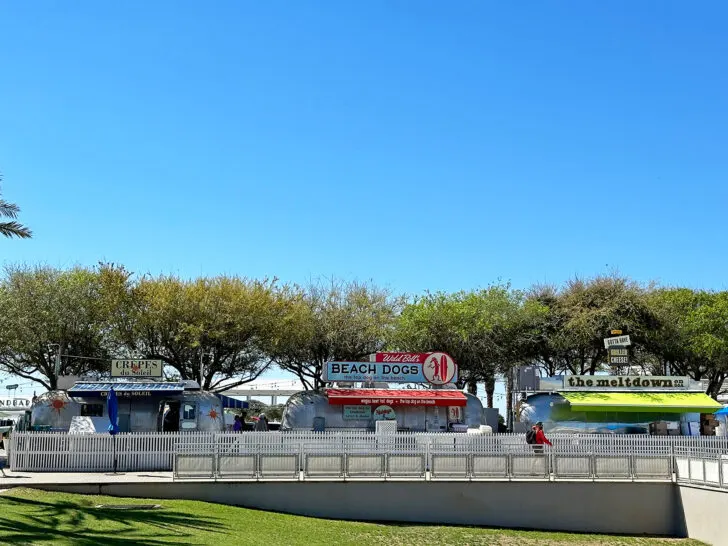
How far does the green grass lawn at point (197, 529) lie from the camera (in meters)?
17.2

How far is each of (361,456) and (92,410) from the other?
15.3 metres

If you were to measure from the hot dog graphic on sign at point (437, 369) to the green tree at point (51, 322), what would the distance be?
62.8 feet

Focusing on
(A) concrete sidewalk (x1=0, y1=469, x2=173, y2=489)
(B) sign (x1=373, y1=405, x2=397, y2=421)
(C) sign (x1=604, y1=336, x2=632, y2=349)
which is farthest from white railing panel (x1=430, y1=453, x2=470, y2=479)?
(C) sign (x1=604, y1=336, x2=632, y2=349)

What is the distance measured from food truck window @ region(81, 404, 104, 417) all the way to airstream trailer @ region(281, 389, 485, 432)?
777cm

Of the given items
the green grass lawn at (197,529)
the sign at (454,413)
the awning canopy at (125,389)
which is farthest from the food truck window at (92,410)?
the sign at (454,413)

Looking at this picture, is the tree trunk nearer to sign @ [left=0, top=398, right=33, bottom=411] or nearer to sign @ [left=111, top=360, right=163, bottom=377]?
Result: sign @ [left=111, top=360, right=163, bottom=377]

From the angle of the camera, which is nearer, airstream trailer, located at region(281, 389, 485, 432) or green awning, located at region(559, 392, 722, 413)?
airstream trailer, located at region(281, 389, 485, 432)

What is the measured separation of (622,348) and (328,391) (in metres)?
17.0

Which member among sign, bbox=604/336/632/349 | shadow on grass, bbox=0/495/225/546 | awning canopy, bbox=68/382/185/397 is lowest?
shadow on grass, bbox=0/495/225/546

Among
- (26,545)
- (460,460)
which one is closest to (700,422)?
(460,460)

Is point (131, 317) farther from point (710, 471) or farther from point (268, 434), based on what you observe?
point (710, 471)

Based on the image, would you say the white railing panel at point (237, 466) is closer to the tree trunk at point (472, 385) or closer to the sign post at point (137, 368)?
the sign post at point (137, 368)

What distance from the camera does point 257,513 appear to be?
22.7 m

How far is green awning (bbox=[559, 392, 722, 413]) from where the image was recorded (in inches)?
1521
